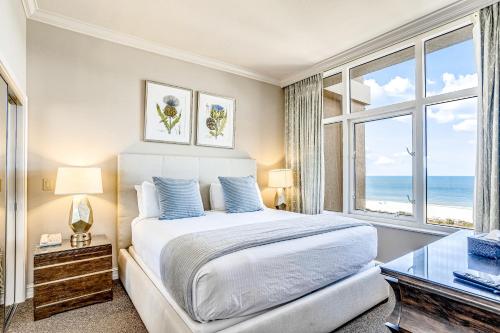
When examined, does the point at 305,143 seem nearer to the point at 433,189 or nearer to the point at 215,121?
the point at 215,121

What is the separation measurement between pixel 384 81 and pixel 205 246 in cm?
309

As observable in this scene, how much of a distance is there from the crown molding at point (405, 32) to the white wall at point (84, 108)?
6.01ft

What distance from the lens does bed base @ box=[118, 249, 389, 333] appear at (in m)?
1.53

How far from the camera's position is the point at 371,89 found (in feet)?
11.5

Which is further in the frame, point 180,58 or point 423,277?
point 180,58

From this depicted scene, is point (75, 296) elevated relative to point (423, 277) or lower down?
lower down

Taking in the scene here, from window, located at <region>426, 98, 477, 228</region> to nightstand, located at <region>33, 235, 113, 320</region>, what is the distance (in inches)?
134

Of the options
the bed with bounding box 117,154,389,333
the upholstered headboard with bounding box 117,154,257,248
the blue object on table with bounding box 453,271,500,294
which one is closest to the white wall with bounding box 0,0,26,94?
the upholstered headboard with bounding box 117,154,257,248

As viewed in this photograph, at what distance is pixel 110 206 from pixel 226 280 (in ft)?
7.04

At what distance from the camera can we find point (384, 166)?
3.38 metres

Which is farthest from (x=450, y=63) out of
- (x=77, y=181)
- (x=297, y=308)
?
(x=77, y=181)

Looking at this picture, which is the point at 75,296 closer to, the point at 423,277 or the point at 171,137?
the point at 171,137

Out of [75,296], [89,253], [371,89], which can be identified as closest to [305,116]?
[371,89]

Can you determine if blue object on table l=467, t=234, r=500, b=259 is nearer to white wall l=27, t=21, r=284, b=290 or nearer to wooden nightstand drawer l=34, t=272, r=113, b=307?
wooden nightstand drawer l=34, t=272, r=113, b=307
